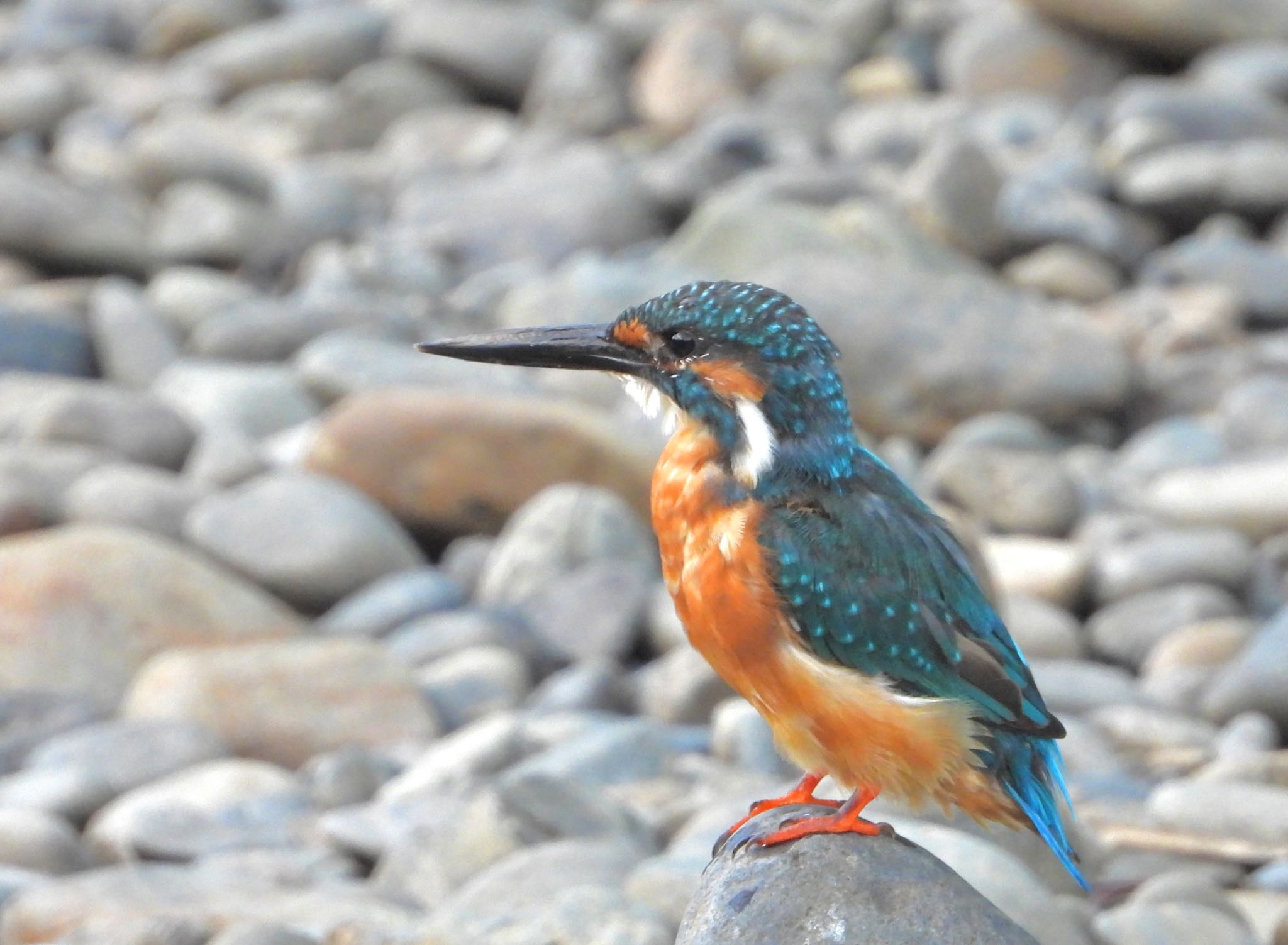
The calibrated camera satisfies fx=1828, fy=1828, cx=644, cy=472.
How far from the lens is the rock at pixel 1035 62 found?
15.1 m

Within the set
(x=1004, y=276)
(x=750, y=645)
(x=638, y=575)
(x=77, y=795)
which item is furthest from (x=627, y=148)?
(x=750, y=645)

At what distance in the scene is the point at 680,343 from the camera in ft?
11.3

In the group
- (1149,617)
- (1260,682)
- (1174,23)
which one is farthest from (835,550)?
(1174,23)

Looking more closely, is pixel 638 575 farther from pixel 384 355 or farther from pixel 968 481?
pixel 384 355

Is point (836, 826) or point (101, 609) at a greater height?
point (836, 826)

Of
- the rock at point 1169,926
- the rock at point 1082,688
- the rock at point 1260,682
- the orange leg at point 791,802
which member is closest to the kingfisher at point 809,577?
the orange leg at point 791,802

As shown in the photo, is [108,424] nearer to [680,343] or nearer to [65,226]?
[65,226]

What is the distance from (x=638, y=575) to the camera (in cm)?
803

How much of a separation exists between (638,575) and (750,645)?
468cm

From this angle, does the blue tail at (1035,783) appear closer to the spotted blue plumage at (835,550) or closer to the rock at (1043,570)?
the spotted blue plumage at (835,550)

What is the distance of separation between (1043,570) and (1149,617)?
568 mm

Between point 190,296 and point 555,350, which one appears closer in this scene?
point 555,350

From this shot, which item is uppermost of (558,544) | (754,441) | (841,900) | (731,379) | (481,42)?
(731,379)

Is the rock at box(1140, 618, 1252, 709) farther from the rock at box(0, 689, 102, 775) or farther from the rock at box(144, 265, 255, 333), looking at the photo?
the rock at box(144, 265, 255, 333)
